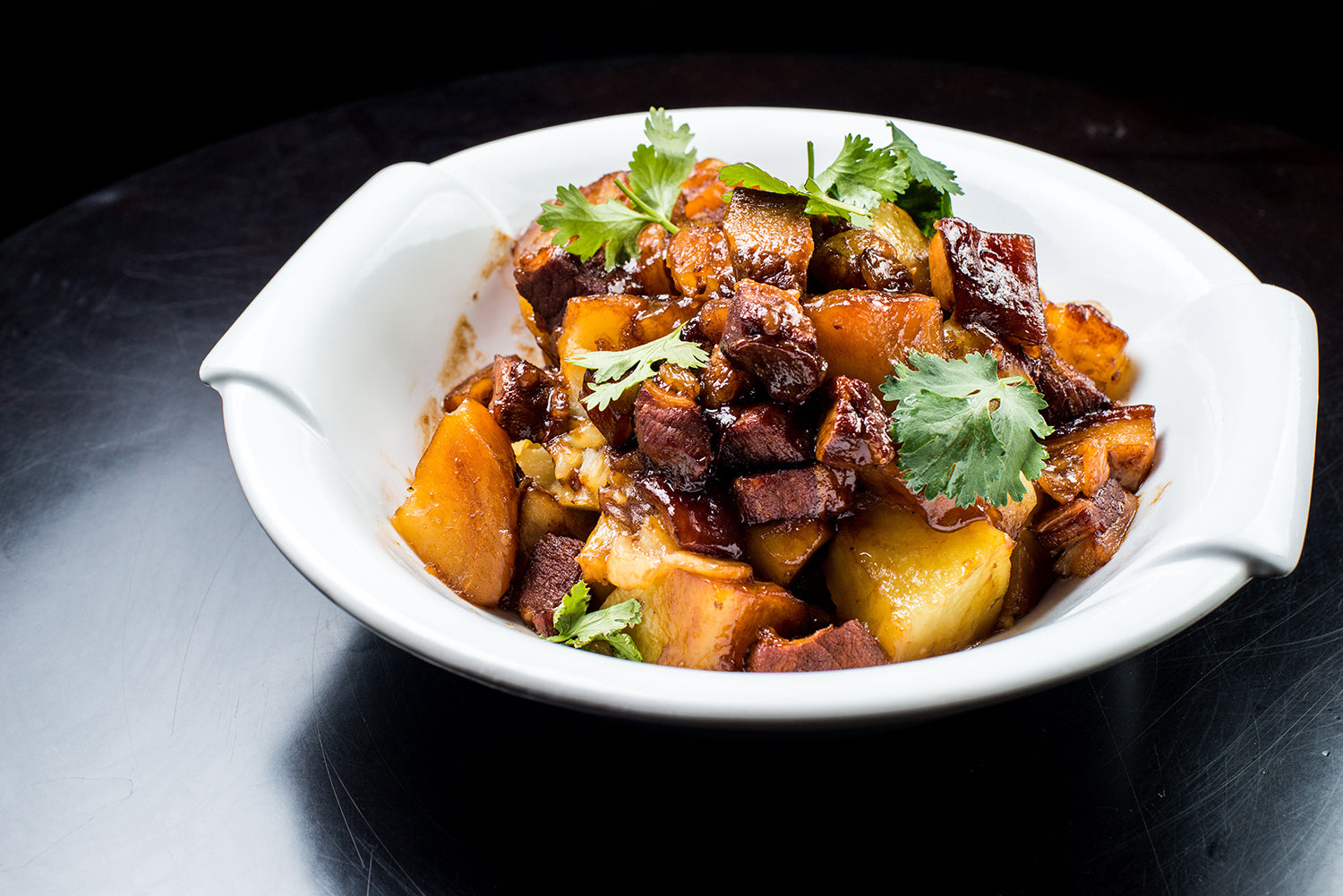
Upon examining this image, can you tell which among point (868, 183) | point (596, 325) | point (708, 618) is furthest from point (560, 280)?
point (708, 618)

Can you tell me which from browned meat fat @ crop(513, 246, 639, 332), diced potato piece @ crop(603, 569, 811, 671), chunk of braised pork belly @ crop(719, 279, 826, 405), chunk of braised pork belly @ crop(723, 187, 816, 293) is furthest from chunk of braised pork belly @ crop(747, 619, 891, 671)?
browned meat fat @ crop(513, 246, 639, 332)

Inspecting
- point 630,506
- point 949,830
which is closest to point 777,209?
point 630,506

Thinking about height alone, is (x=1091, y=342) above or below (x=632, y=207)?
below

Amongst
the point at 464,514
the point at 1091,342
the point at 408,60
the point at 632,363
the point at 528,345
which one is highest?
the point at 632,363

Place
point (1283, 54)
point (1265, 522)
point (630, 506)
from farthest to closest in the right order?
point (1283, 54) < point (630, 506) < point (1265, 522)

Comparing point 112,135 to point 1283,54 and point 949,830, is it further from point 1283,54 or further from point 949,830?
point 1283,54

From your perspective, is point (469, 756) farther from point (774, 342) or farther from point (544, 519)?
point (774, 342)

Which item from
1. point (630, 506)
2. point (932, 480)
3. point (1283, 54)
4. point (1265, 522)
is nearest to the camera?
point (1265, 522)
